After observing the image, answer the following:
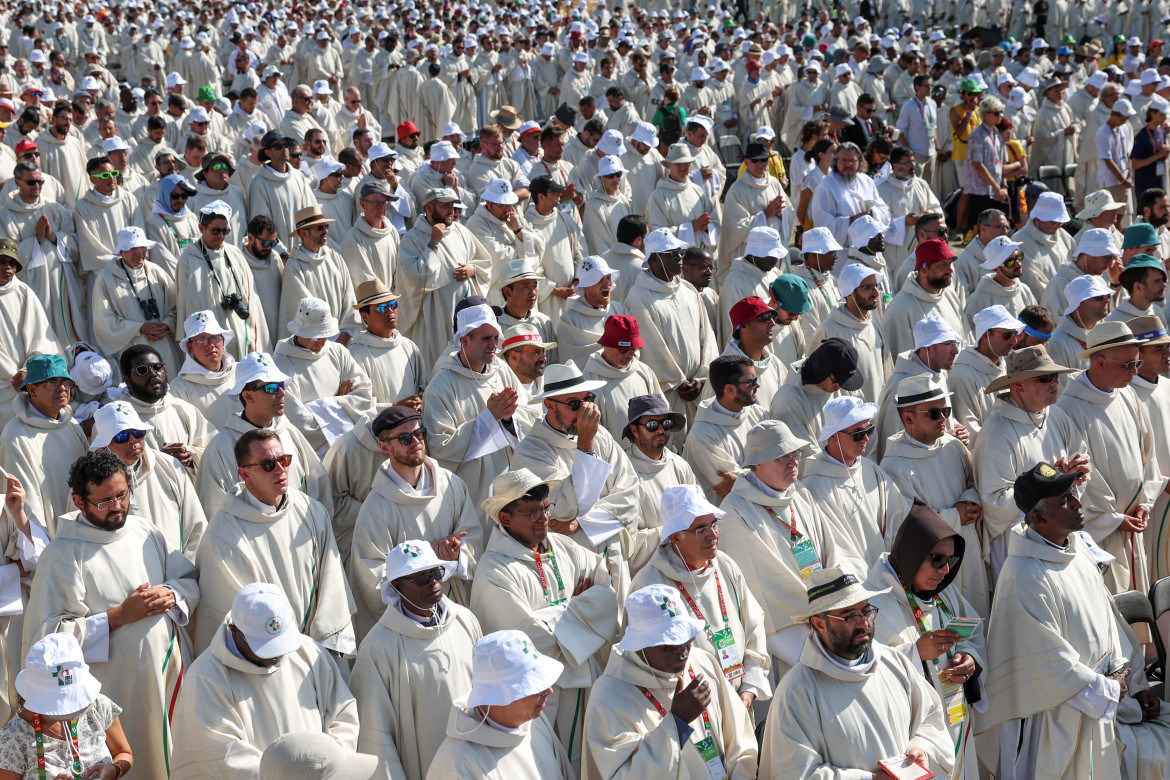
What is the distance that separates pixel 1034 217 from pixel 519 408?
18.1ft

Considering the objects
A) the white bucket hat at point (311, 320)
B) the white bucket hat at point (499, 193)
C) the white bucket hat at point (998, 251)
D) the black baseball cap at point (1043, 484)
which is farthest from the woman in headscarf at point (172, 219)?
the black baseball cap at point (1043, 484)

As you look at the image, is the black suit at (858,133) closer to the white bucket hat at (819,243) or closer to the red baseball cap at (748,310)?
the white bucket hat at (819,243)

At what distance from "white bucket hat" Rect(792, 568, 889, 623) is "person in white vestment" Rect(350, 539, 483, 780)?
1.42m

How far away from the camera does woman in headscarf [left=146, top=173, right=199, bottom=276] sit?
9883 millimetres

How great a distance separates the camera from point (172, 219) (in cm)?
997

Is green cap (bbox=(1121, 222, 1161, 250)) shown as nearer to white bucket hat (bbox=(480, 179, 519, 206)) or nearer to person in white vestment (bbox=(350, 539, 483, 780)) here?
white bucket hat (bbox=(480, 179, 519, 206))

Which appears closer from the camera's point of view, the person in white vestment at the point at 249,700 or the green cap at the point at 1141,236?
the person in white vestment at the point at 249,700

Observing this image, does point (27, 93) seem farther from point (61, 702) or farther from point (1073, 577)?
point (1073, 577)

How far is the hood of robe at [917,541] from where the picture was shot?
5.37 m

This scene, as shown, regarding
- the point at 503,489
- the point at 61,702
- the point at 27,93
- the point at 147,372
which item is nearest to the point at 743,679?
the point at 503,489

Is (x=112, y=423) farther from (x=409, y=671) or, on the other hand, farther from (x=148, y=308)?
(x=148, y=308)

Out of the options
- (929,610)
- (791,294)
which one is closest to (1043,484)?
(929,610)

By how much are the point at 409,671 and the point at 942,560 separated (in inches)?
89.4

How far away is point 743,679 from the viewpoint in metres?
5.48
